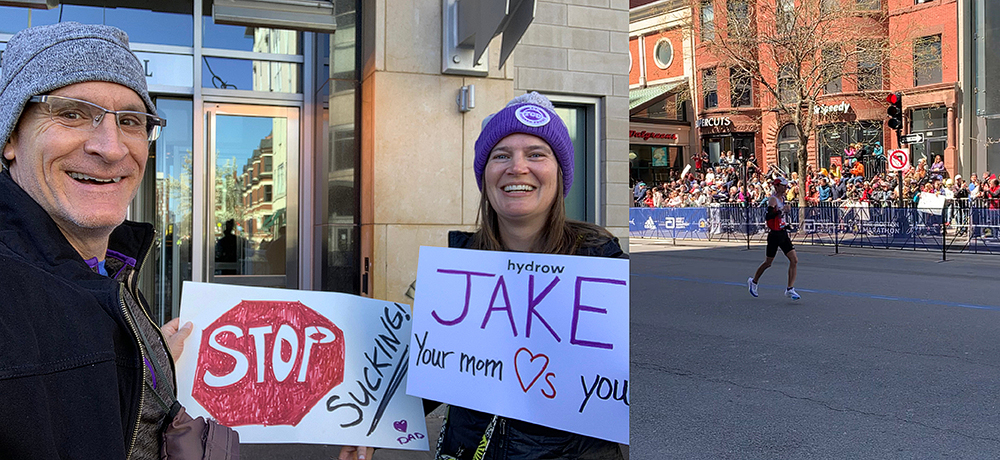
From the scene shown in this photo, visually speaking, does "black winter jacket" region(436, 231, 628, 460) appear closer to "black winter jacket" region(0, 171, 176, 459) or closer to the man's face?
"black winter jacket" region(0, 171, 176, 459)

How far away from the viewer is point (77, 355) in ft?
3.69

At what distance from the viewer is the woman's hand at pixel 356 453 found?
2387mm

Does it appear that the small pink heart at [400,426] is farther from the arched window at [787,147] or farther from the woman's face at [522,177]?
the arched window at [787,147]

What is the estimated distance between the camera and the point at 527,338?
6.81ft

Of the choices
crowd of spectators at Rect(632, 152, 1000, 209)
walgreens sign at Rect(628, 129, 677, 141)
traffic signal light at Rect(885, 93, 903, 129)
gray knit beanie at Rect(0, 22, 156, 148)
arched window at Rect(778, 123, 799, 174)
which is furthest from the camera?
walgreens sign at Rect(628, 129, 677, 141)

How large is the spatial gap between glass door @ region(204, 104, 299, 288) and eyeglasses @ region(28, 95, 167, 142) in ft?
18.5

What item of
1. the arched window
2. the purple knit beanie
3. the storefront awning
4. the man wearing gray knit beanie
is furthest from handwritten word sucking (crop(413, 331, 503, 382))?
the storefront awning

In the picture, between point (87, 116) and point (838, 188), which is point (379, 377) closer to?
point (87, 116)

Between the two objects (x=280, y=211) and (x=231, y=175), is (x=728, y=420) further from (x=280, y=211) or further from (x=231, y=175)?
(x=231, y=175)

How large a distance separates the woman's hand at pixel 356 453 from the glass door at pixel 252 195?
4.88 m

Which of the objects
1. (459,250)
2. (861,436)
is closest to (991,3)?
(861,436)

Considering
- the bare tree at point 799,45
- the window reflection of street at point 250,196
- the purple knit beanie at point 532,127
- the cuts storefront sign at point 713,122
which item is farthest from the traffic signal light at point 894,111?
the purple knit beanie at point 532,127

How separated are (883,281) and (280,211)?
12.4 m

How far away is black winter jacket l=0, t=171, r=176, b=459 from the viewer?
104 centimetres
